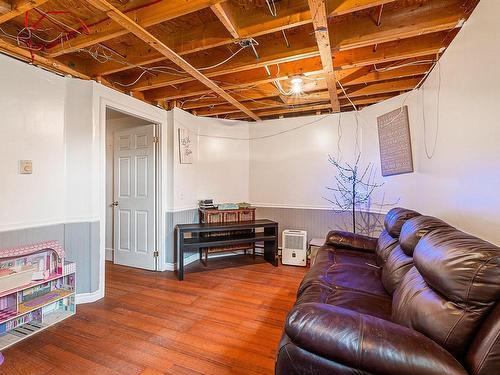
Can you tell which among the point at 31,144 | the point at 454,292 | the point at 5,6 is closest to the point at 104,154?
the point at 31,144

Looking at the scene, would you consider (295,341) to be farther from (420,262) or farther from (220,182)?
(220,182)

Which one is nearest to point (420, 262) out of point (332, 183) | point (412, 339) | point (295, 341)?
point (412, 339)

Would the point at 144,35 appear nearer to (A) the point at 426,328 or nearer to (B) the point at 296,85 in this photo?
(B) the point at 296,85

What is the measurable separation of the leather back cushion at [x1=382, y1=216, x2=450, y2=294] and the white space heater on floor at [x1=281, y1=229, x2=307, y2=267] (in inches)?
73.5

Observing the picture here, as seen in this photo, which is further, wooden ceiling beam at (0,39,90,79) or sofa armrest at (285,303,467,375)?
wooden ceiling beam at (0,39,90,79)

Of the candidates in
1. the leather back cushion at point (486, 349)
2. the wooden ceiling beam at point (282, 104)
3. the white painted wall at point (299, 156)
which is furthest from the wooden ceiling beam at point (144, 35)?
the leather back cushion at point (486, 349)

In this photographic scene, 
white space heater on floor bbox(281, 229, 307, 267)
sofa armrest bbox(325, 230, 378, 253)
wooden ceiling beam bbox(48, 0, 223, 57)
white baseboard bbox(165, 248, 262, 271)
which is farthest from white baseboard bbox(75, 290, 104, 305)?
sofa armrest bbox(325, 230, 378, 253)

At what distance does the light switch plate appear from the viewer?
85.1 inches

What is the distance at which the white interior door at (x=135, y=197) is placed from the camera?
354cm

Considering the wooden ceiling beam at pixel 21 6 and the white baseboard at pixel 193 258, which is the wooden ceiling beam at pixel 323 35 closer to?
the wooden ceiling beam at pixel 21 6

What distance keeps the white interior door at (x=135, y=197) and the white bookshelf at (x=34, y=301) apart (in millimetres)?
1262

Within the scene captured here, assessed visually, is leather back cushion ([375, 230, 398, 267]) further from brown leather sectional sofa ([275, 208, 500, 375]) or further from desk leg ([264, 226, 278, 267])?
desk leg ([264, 226, 278, 267])

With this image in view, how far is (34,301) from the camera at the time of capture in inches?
81.9

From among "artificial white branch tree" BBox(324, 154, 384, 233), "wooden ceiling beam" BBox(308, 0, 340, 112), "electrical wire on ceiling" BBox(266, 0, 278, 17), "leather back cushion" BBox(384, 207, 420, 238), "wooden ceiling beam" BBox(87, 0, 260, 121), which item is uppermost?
"electrical wire on ceiling" BBox(266, 0, 278, 17)
